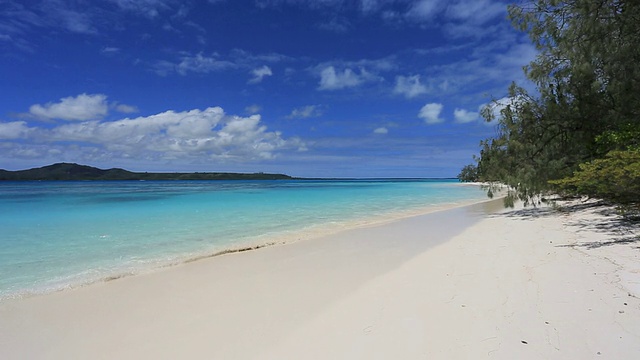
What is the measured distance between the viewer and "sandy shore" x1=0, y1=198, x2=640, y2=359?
9.86 ft

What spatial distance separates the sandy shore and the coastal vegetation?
1867mm

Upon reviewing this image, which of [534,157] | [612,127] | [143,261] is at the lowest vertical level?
[143,261]

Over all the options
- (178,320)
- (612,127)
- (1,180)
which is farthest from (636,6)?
(1,180)

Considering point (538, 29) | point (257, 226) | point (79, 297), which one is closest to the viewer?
point (79, 297)

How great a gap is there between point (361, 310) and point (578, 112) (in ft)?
35.0

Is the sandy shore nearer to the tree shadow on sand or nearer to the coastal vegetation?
the tree shadow on sand

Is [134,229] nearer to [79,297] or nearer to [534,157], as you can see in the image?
[79,297]

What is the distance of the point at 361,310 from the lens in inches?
152

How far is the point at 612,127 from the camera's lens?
31.9 ft

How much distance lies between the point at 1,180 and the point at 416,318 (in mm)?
147687

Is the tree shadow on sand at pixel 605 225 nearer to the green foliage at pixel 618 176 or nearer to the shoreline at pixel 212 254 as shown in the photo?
the green foliage at pixel 618 176

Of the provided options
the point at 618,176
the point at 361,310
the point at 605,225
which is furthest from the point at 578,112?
the point at 361,310

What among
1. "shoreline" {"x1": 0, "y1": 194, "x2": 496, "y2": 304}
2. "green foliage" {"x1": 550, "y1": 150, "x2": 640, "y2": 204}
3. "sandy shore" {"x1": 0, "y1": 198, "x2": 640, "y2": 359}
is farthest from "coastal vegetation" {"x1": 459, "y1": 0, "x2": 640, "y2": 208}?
"shoreline" {"x1": 0, "y1": 194, "x2": 496, "y2": 304}

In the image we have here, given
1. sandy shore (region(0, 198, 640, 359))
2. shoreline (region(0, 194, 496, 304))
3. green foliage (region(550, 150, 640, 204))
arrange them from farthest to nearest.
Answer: green foliage (region(550, 150, 640, 204)) < shoreline (region(0, 194, 496, 304)) < sandy shore (region(0, 198, 640, 359))
